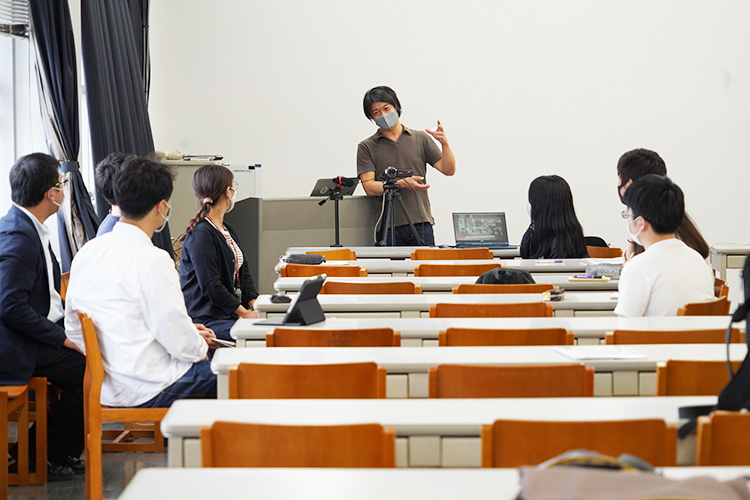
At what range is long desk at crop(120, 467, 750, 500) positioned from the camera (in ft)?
3.61

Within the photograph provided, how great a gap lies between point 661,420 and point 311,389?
811 mm

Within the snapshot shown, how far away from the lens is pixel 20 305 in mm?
2721

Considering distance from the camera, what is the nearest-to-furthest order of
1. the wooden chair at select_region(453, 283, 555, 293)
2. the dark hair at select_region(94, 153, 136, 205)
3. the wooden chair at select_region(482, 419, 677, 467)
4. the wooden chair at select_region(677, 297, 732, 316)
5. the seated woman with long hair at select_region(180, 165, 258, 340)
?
the wooden chair at select_region(482, 419, 677, 467), the wooden chair at select_region(677, 297, 732, 316), the dark hair at select_region(94, 153, 136, 205), the wooden chair at select_region(453, 283, 555, 293), the seated woman with long hair at select_region(180, 165, 258, 340)

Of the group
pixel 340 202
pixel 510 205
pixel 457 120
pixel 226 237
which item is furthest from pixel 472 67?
pixel 226 237

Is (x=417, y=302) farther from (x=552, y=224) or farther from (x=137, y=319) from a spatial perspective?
(x=552, y=224)

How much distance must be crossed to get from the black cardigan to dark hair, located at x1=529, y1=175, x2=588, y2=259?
1726 millimetres

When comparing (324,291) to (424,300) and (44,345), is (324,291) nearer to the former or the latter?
(424,300)

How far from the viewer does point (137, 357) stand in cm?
249

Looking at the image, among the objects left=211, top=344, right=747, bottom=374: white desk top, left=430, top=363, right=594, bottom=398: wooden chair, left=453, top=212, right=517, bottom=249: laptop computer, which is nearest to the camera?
left=430, top=363, right=594, bottom=398: wooden chair

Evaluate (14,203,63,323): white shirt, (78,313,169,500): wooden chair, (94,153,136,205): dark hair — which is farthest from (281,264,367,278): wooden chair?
(78,313,169,500): wooden chair

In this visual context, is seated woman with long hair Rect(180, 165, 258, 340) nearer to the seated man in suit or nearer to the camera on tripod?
the seated man in suit

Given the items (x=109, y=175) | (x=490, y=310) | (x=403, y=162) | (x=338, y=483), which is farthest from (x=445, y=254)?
(x=338, y=483)

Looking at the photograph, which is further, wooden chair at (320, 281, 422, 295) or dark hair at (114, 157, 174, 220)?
wooden chair at (320, 281, 422, 295)

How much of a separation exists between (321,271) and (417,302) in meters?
1.08
